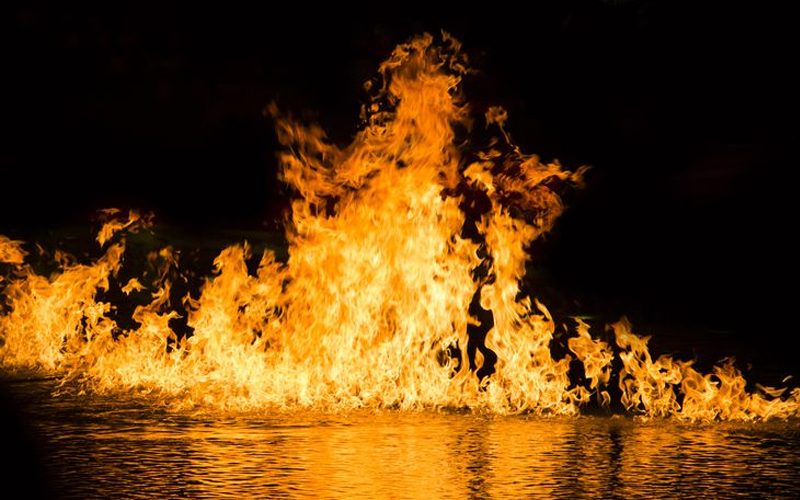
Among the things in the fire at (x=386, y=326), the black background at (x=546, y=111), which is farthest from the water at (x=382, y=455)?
the black background at (x=546, y=111)

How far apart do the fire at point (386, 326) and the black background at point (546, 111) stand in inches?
164

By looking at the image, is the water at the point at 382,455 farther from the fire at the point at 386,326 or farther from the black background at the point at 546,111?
the black background at the point at 546,111

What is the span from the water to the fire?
569 mm

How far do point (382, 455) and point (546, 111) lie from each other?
9687 millimetres

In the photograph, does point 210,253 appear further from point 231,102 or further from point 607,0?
point 607,0

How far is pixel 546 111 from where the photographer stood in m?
16.4

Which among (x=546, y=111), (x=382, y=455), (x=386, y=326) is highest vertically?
(x=546, y=111)

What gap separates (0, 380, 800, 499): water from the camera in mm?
6383

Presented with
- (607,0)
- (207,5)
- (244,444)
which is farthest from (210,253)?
(244,444)

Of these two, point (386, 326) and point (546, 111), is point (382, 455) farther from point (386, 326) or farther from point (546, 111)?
point (546, 111)

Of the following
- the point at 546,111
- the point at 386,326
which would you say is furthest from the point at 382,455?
the point at 546,111

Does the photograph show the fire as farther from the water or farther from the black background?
the black background

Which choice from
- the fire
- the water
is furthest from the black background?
the water

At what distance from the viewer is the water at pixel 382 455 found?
20.9ft
